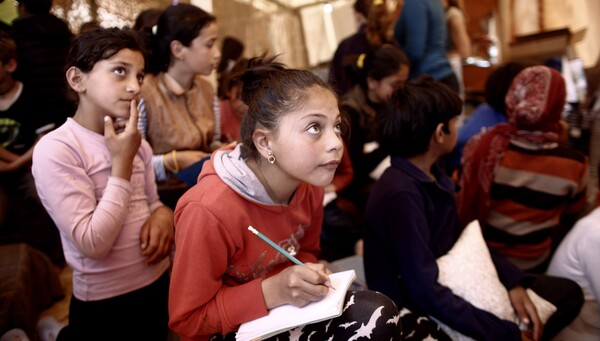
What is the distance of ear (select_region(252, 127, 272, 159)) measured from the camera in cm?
113

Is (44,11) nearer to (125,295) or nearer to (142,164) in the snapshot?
(142,164)

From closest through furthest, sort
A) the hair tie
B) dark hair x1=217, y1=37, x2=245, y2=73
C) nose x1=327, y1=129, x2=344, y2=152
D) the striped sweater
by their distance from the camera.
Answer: nose x1=327, y1=129, x2=344, y2=152 → the striped sweater → the hair tie → dark hair x1=217, y1=37, x2=245, y2=73

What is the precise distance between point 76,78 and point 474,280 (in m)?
1.33

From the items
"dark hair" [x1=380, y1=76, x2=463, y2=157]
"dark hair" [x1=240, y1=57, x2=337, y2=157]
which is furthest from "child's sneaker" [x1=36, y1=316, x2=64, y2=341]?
"dark hair" [x1=380, y1=76, x2=463, y2=157]

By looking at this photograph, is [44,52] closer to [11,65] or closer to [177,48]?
[11,65]

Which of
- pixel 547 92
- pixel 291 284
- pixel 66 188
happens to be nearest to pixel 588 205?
pixel 547 92

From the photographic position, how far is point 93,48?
1211 mm

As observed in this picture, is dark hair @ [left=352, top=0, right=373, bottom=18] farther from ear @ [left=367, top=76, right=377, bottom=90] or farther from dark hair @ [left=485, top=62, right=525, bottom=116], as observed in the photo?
dark hair @ [left=485, top=62, right=525, bottom=116]

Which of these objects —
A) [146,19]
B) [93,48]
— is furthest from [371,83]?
[93,48]

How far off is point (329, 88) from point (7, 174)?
1301mm

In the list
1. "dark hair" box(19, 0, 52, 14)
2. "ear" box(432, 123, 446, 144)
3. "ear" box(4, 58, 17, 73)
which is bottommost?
"ear" box(432, 123, 446, 144)

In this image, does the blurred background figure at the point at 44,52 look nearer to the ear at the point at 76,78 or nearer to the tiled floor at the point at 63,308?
the ear at the point at 76,78

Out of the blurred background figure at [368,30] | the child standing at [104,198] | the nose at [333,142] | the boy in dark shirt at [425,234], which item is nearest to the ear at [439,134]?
the boy in dark shirt at [425,234]

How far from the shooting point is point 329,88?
117 cm
